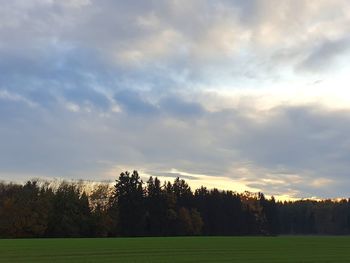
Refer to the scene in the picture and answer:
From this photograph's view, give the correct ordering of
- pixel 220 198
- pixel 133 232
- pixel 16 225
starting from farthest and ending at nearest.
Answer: pixel 220 198
pixel 133 232
pixel 16 225

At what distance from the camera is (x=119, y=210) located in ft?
465

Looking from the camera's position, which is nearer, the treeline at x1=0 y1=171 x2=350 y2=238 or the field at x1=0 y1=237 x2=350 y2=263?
the field at x1=0 y1=237 x2=350 y2=263

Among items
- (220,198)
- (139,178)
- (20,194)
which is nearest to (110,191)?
(139,178)

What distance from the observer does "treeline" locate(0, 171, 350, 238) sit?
115125 millimetres

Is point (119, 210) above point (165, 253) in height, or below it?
above

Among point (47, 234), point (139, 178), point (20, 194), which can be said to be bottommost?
point (47, 234)

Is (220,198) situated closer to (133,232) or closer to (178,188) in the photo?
(178,188)

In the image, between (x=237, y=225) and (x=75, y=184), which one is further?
(x=237, y=225)

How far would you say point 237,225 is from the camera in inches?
7603

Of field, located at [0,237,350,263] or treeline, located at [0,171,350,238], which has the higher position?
treeline, located at [0,171,350,238]

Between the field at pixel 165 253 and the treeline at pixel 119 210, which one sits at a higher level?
the treeline at pixel 119 210

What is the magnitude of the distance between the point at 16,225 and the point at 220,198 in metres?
93.6

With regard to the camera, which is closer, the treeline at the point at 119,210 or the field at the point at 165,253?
the field at the point at 165,253

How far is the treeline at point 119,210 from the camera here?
115 m
